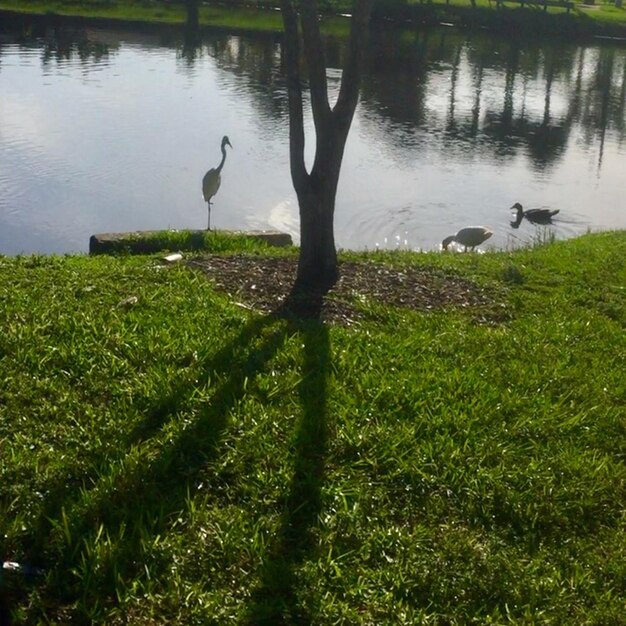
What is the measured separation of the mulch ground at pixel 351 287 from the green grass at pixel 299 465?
222mm

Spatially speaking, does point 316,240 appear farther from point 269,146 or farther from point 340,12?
point 340,12

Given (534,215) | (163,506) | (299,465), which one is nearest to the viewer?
(163,506)

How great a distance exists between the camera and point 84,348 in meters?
4.95

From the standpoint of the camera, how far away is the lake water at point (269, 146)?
1245 centimetres

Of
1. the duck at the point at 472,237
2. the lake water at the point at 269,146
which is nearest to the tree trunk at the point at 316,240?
the lake water at the point at 269,146

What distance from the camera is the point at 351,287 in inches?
258

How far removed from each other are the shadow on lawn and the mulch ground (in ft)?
3.83

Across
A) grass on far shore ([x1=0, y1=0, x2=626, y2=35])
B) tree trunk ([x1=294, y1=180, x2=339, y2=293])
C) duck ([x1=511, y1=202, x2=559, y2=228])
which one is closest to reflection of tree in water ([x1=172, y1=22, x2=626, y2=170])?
grass on far shore ([x1=0, y1=0, x2=626, y2=35])

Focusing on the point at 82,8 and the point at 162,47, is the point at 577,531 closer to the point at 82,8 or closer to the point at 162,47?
the point at 162,47

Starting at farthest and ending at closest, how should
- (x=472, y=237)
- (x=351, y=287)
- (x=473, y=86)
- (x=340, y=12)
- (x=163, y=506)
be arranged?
(x=340, y=12) → (x=473, y=86) → (x=472, y=237) → (x=351, y=287) → (x=163, y=506)

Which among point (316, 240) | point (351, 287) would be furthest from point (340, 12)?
point (351, 287)

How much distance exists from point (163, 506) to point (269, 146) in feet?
42.7

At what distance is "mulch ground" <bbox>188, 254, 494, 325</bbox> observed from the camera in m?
6.14

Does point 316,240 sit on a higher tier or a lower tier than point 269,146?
higher
